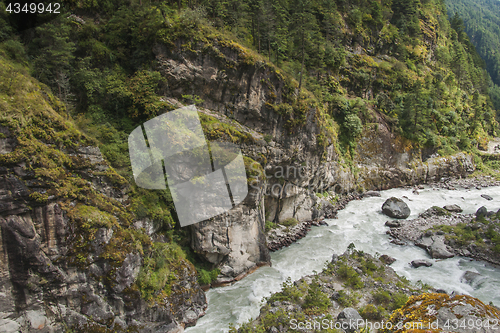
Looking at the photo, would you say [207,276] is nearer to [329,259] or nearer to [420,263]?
[329,259]

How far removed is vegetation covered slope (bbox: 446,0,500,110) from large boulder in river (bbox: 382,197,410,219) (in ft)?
208

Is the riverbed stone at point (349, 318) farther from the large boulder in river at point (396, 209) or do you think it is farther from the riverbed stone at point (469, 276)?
the large boulder in river at point (396, 209)

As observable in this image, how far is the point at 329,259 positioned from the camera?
17422mm

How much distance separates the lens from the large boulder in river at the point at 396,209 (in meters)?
24.2

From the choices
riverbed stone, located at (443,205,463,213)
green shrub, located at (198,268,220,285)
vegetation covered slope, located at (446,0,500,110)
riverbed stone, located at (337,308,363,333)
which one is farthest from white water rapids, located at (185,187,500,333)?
vegetation covered slope, located at (446,0,500,110)

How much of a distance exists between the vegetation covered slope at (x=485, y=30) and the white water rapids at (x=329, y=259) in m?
67.4

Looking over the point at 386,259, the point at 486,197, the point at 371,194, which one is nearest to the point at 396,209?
the point at 371,194

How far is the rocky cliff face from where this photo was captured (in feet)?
52.1

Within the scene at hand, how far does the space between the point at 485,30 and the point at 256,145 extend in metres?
130

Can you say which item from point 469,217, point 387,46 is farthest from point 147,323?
point 387,46

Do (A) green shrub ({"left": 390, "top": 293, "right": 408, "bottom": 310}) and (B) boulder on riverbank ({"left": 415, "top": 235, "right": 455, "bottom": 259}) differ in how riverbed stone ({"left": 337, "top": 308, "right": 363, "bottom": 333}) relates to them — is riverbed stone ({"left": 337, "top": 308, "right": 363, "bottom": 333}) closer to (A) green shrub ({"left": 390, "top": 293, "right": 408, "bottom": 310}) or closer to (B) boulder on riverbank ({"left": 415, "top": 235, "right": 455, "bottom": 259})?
(A) green shrub ({"left": 390, "top": 293, "right": 408, "bottom": 310})

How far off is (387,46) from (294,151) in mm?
34818

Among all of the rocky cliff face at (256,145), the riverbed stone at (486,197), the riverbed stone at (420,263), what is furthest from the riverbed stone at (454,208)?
the riverbed stone at (420,263)

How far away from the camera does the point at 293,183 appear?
2347 cm
